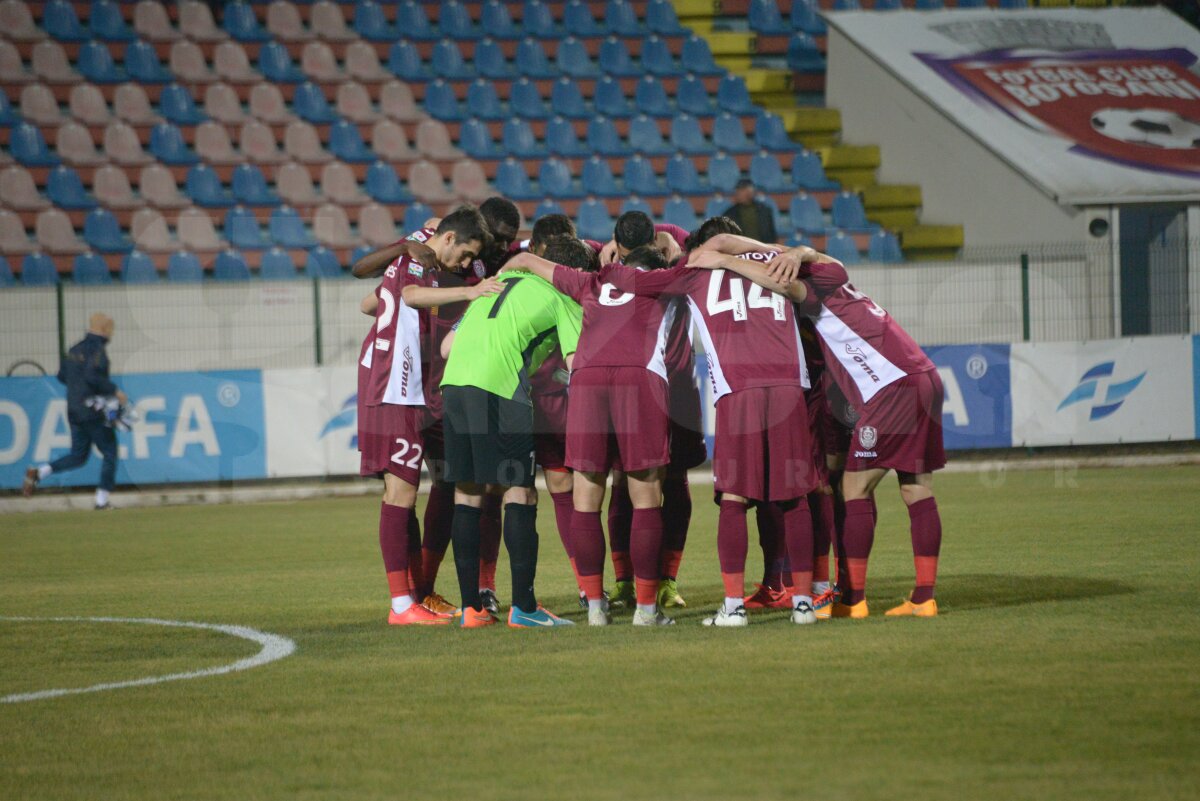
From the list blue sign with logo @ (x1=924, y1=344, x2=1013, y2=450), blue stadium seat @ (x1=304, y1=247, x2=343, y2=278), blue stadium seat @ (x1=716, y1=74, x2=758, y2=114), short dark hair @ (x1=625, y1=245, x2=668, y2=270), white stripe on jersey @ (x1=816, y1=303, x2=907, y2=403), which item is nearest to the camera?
white stripe on jersey @ (x1=816, y1=303, x2=907, y2=403)

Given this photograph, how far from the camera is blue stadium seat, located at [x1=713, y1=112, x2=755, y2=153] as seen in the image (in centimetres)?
2365

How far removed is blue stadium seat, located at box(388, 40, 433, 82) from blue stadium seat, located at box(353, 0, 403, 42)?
443 millimetres

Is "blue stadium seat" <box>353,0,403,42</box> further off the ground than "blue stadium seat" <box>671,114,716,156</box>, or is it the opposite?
"blue stadium seat" <box>353,0,403,42</box>

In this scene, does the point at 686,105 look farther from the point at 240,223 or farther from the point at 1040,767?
the point at 1040,767

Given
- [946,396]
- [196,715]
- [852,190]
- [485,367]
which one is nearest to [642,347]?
[485,367]

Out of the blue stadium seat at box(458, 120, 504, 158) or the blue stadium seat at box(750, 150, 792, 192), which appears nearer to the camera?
the blue stadium seat at box(458, 120, 504, 158)

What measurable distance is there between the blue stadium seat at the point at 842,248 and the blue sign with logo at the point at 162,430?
7.82 metres

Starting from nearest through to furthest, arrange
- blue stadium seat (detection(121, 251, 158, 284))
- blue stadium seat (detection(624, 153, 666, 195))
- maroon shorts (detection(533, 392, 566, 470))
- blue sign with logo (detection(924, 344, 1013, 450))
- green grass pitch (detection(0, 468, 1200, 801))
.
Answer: green grass pitch (detection(0, 468, 1200, 801))
maroon shorts (detection(533, 392, 566, 470))
blue sign with logo (detection(924, 344, 1013, 450))
blue stadium seat (detection(121, 251, 158, 284))
blue stadium seat (detection(624, 153, 666, 195))

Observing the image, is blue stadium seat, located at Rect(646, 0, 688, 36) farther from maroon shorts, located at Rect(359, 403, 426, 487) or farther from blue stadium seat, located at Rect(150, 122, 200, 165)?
maroon shorts, located at Rect(359, 403, 426, 487)

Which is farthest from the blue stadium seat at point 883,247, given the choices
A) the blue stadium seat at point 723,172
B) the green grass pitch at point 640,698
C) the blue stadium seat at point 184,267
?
the green grass pitch at point 640,698

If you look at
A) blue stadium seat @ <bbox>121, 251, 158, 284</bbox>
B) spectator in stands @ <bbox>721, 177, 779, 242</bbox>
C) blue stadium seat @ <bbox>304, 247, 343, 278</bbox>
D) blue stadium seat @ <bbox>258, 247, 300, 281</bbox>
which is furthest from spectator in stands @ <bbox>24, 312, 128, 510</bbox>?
spectator in stands @ <bbox>721, 177, 779, 242</bbox>

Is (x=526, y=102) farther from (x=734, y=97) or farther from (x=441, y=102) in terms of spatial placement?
(x=734, y=97)

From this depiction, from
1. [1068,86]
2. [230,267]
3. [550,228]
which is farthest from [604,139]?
[550,228]

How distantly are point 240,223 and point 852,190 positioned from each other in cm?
981
